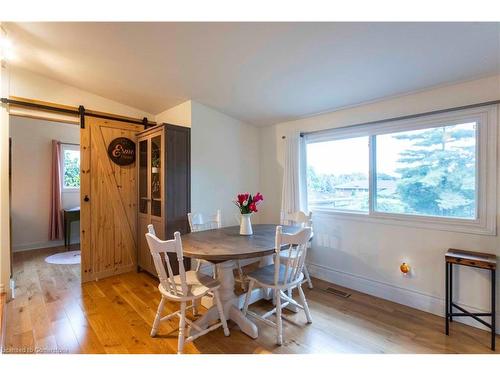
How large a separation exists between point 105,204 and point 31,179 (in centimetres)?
241

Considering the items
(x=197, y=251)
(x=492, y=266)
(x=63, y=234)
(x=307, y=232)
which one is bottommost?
(x=63, y=234)

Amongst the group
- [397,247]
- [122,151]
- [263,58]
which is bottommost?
[397,247]

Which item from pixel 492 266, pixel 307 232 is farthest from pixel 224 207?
pixel 492 266

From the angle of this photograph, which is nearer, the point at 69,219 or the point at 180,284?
the point at 180,284

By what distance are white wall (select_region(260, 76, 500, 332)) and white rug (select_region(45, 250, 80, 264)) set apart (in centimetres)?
370

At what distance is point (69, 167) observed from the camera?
4.91 m

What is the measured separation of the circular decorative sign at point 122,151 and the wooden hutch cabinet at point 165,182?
0.21 m

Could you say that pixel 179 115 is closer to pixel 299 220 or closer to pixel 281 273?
pixel 299 220

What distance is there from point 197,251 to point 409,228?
2.10 m

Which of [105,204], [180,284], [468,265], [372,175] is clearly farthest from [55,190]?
[468,265]

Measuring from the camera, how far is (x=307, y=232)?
6.02 feet

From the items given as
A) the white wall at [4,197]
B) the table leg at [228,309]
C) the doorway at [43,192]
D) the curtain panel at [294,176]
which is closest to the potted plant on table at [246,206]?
the table leg at [228,309]

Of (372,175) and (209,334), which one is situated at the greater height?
(372,175)
